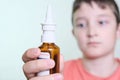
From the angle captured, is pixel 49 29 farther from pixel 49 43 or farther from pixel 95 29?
pixel 95 29

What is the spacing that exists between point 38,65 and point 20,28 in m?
0.42

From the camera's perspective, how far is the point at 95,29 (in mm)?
654

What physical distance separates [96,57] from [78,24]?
0.12 meters

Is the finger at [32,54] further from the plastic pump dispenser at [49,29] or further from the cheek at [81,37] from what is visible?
the cheek at [81,37]

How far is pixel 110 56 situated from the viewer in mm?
722

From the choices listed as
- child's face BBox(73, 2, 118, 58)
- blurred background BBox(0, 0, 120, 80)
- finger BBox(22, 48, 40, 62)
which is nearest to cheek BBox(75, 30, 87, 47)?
child's face BBox(73, 2, 118, 58)

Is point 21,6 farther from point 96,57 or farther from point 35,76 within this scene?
point 35,76

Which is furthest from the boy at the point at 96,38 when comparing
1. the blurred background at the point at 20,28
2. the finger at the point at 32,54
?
the finger at the point at 32,54

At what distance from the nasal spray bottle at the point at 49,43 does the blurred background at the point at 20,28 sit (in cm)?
39

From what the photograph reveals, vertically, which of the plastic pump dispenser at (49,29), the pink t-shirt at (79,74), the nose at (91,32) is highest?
the plastic pump dispenser at (49,29)

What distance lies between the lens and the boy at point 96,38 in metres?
0.67

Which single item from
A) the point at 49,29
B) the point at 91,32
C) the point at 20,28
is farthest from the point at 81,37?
the point at 49,29

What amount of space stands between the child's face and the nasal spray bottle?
11.2 inches

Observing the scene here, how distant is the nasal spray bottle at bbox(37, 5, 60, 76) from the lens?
37 centimetres
